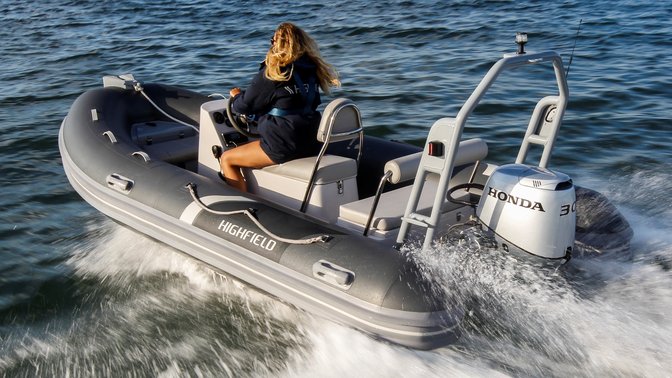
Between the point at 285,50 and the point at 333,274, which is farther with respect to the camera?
the point at 285,50

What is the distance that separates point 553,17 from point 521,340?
9.05 metres

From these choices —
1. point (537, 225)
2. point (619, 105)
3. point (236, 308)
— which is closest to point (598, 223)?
point (537, 225)

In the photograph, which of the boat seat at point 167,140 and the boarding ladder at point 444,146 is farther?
the boat seat at point 167,140

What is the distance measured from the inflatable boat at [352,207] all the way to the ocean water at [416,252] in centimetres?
19

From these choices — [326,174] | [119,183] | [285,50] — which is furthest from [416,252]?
[119,183]

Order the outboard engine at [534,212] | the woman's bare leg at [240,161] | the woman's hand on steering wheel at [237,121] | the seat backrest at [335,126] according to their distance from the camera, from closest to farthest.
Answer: the outboard engine at [534,212] < the seat backrest at [335,126] < the woman's bare leg at [240,161] < the woman's hand on steering wheel at [237,121]

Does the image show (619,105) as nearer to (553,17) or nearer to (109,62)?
(553,17)

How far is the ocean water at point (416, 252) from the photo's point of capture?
3.63 m

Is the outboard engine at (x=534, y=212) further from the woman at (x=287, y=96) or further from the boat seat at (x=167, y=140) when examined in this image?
the boat seat at (x=167, y=140)

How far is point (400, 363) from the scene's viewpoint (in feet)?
12.0

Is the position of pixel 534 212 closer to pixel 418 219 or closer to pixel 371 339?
pixel 418 219

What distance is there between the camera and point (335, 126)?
4215 mm

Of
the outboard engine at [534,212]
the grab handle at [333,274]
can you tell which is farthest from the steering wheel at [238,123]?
the outboard engine at [534,212]

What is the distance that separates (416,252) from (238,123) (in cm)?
173
